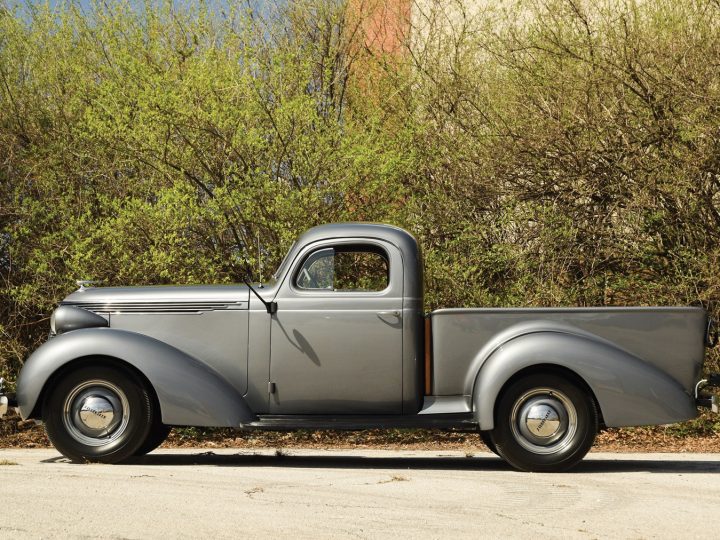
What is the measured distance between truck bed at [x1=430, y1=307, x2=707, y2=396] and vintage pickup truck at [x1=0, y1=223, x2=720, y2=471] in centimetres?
1

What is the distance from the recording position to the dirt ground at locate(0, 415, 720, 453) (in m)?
12.1

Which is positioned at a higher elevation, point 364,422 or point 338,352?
point 338,352

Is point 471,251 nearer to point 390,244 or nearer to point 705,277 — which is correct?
point 705,277

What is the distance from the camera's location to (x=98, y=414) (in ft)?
28.5

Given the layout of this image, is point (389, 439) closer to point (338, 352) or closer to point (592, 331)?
point (338, 352)

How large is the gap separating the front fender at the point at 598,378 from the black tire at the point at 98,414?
9.11 ft

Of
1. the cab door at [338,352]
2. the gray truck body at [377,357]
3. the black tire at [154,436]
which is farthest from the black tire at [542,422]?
the black tire at [154,436]

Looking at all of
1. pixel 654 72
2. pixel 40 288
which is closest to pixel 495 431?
pixel 654 72

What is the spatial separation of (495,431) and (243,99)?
22.2 feet

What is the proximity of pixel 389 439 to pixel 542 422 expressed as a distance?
421 centimetres

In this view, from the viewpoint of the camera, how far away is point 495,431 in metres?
8.58

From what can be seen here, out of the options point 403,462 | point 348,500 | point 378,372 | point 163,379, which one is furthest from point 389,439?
point 348,500

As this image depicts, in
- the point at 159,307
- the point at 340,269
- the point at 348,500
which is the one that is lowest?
the point at 348,500

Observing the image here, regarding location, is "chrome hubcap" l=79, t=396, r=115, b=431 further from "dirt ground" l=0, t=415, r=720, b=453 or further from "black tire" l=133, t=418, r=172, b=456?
"dirt ground" l=0, t=415, r=720, b=453
